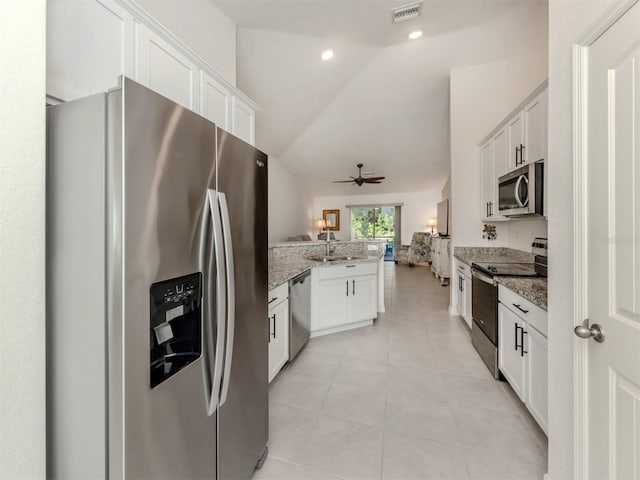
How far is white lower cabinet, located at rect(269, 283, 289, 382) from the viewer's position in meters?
2.08

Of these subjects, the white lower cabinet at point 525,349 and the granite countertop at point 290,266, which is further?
the granite countertop at point 290,266

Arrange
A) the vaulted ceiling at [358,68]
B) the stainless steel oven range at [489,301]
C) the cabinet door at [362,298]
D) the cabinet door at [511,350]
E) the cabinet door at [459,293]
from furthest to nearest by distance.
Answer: the cabinet door at [459,293], the cabinet door at [362,298], the vaulted ceiling at [358,68], the stainless steel oven range at [489,301], the cabinet door at [511,350]

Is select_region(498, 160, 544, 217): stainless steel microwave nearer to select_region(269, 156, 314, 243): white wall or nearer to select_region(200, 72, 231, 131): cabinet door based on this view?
select_region(200, 72, 231, 131): cabinet door

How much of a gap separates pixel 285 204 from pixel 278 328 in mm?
5386

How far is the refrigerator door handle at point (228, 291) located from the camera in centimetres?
100

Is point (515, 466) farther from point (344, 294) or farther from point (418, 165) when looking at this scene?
point (418, 165)

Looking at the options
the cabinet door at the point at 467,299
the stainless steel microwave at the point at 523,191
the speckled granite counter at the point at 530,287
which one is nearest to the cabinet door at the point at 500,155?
the stainless steel microwave at the point at 523,191

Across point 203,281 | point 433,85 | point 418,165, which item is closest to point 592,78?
point 203,281

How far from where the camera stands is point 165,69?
1.38 metres

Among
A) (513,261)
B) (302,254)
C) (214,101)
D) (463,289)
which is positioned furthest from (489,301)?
(214,101)

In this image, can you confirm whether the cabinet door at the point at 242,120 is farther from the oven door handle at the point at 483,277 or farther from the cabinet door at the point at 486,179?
the cabinet door at the point at 486,179

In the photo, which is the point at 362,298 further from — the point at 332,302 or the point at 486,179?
the point at 486,179

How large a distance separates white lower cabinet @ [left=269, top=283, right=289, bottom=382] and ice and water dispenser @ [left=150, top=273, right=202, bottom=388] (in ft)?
3.59

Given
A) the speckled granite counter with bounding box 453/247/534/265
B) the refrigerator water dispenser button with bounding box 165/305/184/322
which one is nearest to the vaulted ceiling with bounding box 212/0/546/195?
the refrigerator water dispenser button with bounding box 165/305/184/322
